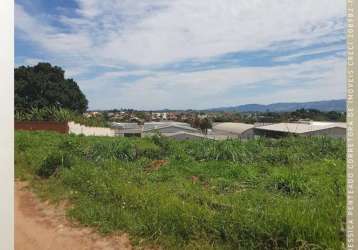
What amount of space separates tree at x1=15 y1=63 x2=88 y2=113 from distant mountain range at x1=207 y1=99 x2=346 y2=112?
0.77 metres

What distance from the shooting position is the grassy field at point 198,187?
1.91 meters

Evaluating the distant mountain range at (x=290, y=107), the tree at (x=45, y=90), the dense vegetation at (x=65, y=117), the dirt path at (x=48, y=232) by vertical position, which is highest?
the tree at (x=45, y=90)

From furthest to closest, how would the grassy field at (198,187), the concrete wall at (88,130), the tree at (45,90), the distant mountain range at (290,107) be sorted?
the concrete wall at (88,130) < the tree at (45,90) < the distant mountain range at (290,107) < the grassy field at (198,187)

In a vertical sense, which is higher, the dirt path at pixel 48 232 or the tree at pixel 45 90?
the tree at pixel 45 90

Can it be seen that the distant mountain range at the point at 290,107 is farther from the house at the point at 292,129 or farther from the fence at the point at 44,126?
the fence at the point at 44,126

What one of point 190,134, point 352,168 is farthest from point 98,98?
point 352,168

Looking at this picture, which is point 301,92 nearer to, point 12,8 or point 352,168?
point 352,168

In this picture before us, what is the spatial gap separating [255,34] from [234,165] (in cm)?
74

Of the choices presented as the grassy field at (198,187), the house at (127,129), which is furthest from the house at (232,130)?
the house at (127,129)

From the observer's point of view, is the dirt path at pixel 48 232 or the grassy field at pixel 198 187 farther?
the dirt path at pixel 48 232

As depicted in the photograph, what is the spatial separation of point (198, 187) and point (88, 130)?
704 mm

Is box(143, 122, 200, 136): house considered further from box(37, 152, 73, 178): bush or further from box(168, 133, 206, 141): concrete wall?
box(37, 152, 73, 178): bush

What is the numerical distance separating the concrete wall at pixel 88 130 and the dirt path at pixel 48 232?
0.43m

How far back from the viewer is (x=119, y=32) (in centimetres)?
229
